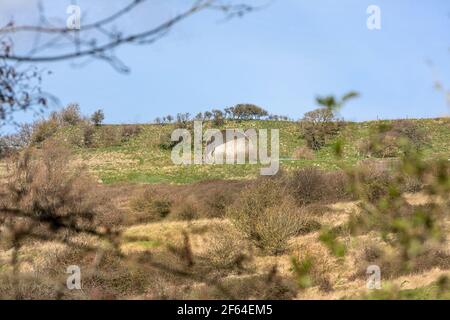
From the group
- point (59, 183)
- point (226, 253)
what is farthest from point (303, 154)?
point (226, 253)

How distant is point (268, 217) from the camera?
2377 cm

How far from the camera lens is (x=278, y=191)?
26.9 meters

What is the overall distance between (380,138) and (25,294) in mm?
10909

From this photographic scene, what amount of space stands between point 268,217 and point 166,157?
1020 inches

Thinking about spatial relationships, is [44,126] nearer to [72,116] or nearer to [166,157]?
[166,157]

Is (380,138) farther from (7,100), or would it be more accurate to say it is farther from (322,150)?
(322,150)

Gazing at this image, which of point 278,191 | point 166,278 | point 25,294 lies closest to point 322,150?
point 278,191

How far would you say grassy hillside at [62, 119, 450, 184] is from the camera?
41.7m

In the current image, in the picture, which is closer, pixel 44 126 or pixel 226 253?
pixel 44 126

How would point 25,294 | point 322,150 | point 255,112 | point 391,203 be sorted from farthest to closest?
point 255,112 → point 322,150 → point 25,294 → point 391,203

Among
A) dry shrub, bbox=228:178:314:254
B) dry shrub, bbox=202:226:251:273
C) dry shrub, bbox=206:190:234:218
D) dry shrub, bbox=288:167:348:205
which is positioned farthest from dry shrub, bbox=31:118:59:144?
dry shrub, bbox=288:167:348:205

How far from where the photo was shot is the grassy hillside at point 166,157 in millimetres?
41656

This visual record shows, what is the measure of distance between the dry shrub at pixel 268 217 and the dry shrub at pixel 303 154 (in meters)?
16.9
